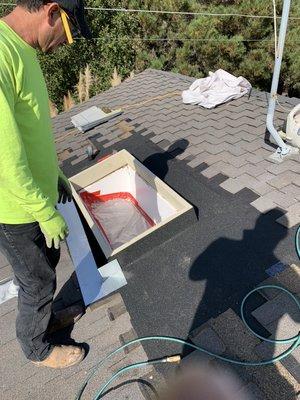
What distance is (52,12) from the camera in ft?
5.38

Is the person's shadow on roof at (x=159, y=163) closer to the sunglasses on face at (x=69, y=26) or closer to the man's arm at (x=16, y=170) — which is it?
the man's arm at (x=16, y=170)

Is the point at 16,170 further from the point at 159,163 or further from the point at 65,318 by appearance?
the point at 159,163

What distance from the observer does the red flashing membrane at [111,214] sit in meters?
3.80

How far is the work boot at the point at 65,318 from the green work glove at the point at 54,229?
0.81 metres

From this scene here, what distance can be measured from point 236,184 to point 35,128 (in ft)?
7.45

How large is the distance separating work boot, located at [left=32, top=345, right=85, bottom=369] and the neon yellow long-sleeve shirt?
954 millimetres

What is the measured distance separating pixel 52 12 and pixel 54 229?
1.14 metres

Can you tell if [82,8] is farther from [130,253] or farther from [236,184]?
[236,184]

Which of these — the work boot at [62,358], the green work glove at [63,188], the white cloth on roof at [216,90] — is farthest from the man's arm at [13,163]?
the white cloth on roof at [216,90]

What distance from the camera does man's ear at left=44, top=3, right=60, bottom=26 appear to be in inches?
63.3

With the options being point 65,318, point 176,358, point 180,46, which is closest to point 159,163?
point 65,318

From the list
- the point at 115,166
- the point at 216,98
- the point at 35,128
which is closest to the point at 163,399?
the point at 35,128

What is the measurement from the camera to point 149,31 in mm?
16078

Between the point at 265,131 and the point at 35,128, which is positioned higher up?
the point at 35,128
